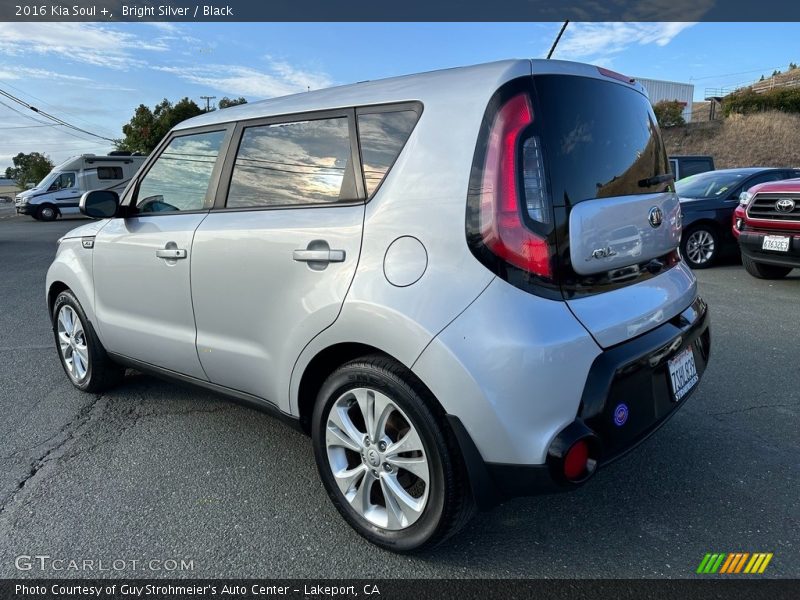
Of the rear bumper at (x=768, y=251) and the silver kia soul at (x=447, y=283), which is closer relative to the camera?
the silver kia soul at (x=447, y=283)

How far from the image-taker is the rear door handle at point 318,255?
7.63ft

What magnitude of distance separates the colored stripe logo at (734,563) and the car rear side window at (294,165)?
1.97 metres

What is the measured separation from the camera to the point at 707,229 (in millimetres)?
8984

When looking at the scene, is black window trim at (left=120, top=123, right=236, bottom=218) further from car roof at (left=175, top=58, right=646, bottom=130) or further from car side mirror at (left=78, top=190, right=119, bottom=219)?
car roof at (left=175, top=58, right=646, bottom=130)

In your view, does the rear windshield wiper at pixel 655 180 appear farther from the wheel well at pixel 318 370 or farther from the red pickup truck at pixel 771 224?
the red pickup truck at pixel 771 224

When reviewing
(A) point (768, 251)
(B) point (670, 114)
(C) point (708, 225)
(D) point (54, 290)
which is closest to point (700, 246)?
(C) point (708, 225)

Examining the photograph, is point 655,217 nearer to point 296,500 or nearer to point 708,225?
point 296,500

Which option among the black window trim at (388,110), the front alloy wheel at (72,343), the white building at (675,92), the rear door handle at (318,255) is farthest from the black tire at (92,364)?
the white building at (675,92)

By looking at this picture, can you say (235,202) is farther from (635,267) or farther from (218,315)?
(635,267)

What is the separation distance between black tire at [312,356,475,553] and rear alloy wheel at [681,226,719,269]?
813 centimetres

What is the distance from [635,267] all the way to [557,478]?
3.03ft

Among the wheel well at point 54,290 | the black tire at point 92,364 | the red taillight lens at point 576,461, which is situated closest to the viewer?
the red taillight lens at point 576,461

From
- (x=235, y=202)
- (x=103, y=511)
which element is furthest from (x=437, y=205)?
(x=103, y=511)

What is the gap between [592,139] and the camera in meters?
2.22
